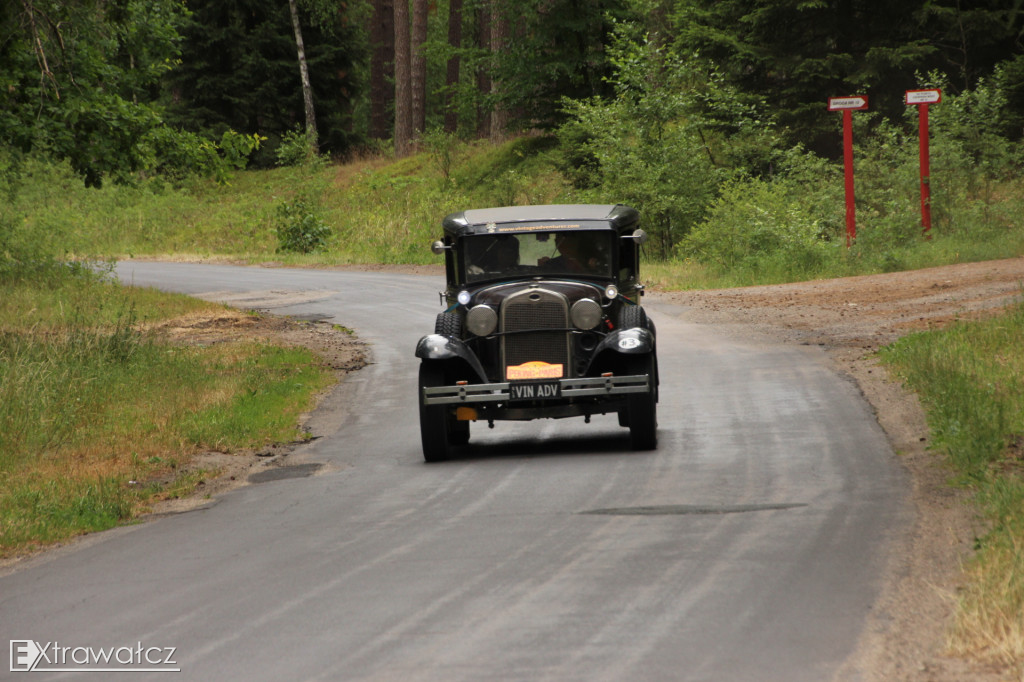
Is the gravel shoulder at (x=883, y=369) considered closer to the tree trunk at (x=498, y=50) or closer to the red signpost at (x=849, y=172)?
the red signpost at (x=849, y=172)

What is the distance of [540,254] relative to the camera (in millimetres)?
11578

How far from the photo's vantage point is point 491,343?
11.0 m

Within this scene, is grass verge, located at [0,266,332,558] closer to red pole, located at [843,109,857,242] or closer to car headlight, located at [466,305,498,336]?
car headlight, located at [466,305,498,336]

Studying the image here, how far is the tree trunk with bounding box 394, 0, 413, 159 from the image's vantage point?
2034 inches

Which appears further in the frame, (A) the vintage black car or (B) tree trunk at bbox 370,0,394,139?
(B) tree trunk at bbox 370,0,394,139

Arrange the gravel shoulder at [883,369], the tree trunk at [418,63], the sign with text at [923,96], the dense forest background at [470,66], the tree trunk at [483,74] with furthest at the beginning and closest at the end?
the tree trunk at [483,74] < the tree trunk at [418,63] < the sign with text at [923,96] < the dense forest background at [470,66] < the gravel shoulder at [883,369]

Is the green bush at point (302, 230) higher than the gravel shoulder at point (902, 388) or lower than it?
higher

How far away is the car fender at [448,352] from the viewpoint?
10.7 meters

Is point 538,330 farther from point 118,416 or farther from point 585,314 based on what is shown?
point 118,416

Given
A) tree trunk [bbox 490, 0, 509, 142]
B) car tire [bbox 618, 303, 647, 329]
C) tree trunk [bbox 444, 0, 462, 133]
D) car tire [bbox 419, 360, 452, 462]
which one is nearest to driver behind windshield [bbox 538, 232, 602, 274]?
car tire [bbox 618, 303, 647, 329]

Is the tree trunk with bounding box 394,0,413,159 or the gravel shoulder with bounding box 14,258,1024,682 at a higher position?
the tree trunk with bounding box 394,0,413,159

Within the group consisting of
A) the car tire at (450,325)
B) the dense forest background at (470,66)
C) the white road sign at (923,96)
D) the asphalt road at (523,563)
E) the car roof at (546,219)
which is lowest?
the asphalt road at (523,563)

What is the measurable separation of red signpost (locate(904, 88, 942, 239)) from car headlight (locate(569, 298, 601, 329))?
51.1 feet

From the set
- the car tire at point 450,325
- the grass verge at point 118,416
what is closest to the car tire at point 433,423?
the car tire at point 450,325
